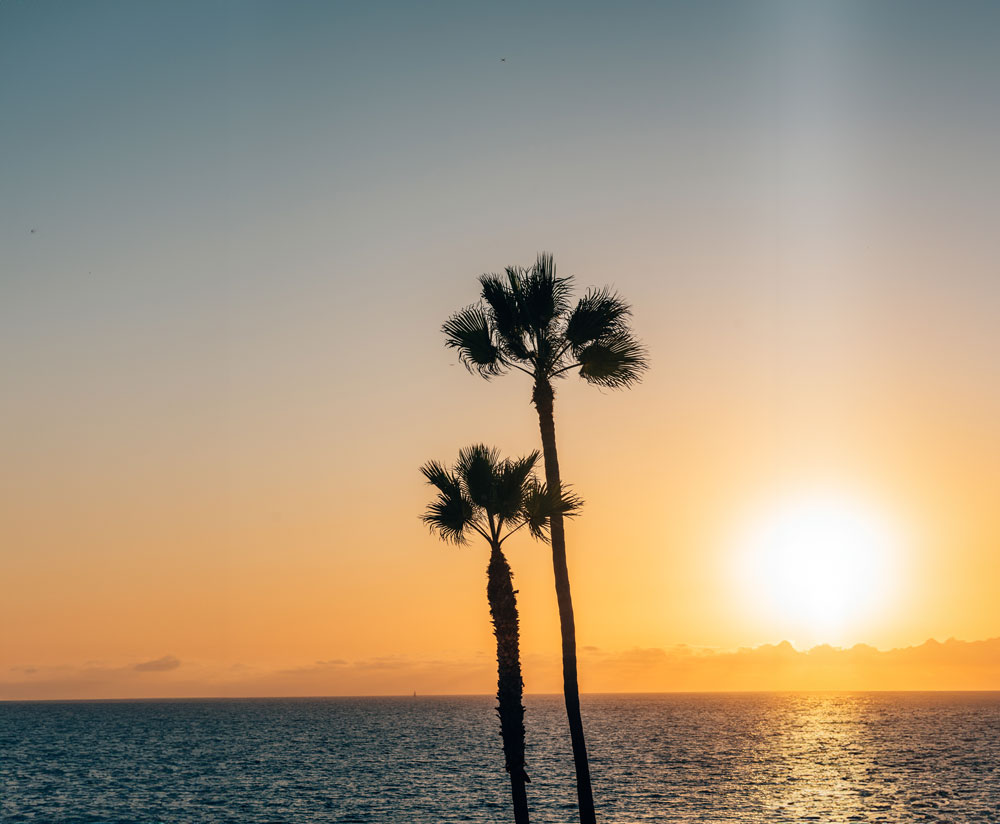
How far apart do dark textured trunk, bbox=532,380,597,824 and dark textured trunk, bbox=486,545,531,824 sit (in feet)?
4.85

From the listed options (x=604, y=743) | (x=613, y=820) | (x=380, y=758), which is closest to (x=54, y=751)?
(x=380, y=758)

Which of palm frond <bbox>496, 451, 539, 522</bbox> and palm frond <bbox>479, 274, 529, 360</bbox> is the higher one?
palm frond <bbox>479, 274, 529, 360</bbox>

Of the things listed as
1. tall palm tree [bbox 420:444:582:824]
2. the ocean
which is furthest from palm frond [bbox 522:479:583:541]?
the ocean

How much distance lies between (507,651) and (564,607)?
2162 mm

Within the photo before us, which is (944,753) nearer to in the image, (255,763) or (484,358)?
(255,763)

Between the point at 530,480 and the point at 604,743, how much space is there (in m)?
93.4

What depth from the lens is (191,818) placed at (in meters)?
57.8

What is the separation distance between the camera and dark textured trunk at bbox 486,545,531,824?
26.4m

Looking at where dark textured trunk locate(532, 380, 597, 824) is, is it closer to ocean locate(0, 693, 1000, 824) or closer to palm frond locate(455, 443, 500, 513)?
palm frond locate(455, 443, 500, 513)

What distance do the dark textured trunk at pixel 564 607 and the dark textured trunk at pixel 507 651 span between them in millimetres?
1479

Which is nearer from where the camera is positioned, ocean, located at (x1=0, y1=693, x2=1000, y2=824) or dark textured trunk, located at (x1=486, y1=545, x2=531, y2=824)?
dark textured trunk, located at (x1=486, y1=545, x2=531, y2=824)

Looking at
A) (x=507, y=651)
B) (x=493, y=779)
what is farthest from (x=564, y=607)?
(x=493, y=779)

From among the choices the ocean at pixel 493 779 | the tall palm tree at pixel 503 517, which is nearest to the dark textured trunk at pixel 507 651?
the tall palm tree at pixel 503 517

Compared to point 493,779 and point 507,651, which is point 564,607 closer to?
point 507,651
